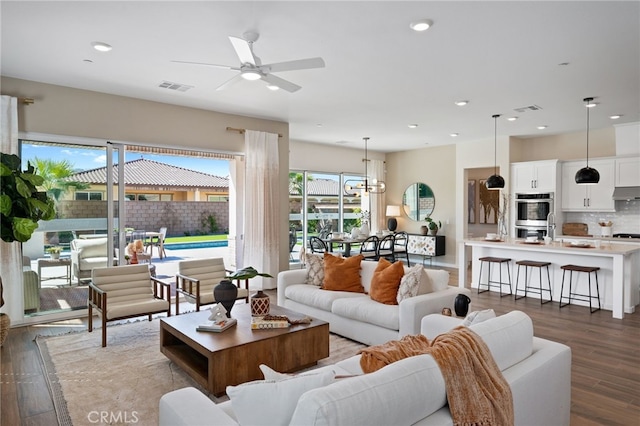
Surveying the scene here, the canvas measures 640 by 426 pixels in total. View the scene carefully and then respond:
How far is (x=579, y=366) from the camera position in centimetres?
362

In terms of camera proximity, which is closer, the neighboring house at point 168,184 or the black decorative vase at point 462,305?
the black decorative vase at point 462,305

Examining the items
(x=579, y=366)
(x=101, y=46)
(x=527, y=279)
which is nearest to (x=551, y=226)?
(x=527, y=279)

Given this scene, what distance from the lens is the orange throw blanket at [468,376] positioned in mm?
1617

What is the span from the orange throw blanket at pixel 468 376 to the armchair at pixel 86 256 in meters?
4.84

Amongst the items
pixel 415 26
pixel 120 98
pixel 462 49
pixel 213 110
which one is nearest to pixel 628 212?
pixel 462 49

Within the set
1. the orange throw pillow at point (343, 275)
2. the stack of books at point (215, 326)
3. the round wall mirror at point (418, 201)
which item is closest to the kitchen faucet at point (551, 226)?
the round wall mirror at point (418, 201)

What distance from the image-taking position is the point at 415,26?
10.9 ft

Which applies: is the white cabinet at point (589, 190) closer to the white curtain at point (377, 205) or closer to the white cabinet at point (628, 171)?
the white cabinet at point (628, 171)

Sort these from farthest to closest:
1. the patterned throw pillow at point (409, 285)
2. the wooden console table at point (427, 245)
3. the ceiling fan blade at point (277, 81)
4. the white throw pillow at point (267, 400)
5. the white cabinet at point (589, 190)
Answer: the wooden console table at point (427, 245)
the white cabinet at point (589, 190)
the patterned throw pillow at point (409, 285)
the ceiling fan blade at point (277, 81)
the white throw pillow at point (267, 400)

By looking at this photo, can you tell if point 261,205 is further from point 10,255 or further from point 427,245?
point 427,245

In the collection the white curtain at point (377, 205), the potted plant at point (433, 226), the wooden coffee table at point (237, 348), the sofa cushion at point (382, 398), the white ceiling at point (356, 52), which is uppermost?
the white ceiling at point (356, 52)

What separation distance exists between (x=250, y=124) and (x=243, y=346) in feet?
15.1

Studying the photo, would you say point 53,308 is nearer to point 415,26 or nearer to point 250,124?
point 250,124

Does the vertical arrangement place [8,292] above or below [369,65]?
below
